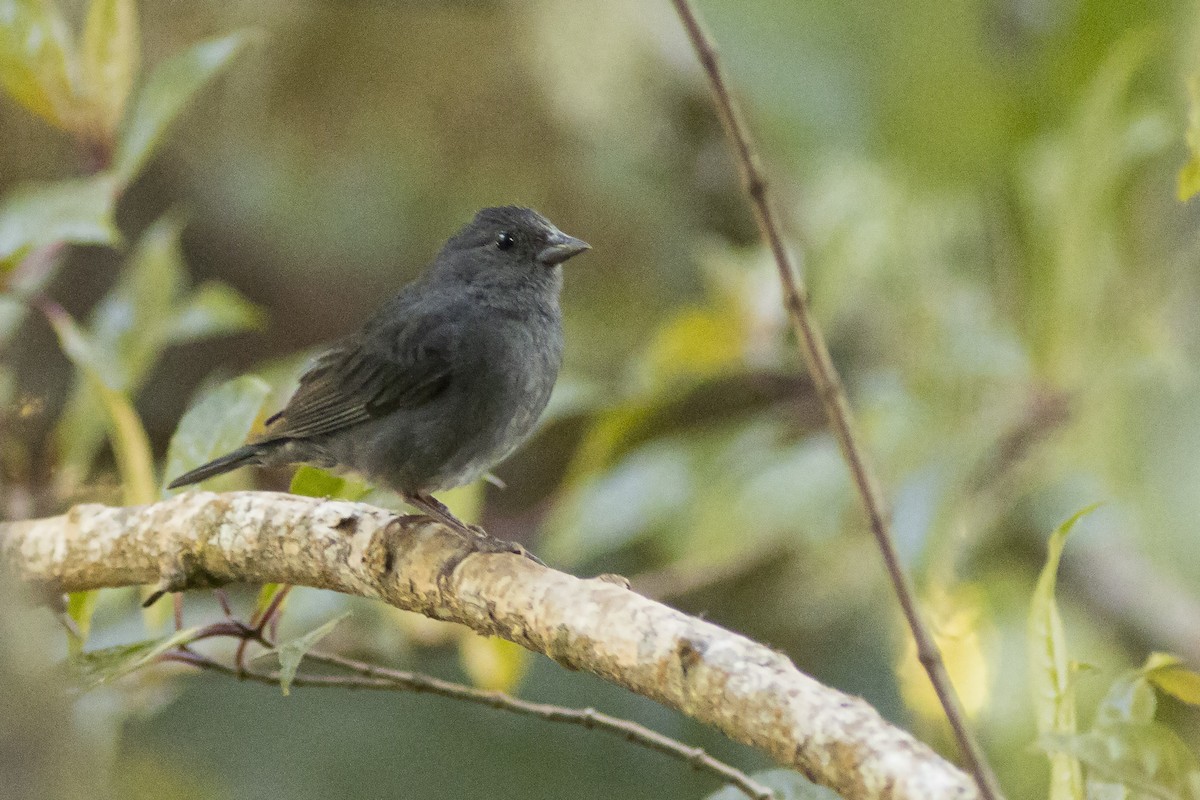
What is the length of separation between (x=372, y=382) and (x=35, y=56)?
860 mm

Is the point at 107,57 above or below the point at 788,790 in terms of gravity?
above

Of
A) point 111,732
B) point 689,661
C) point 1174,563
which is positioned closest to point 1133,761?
point 689,661

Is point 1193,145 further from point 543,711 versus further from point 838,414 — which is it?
point 543,711

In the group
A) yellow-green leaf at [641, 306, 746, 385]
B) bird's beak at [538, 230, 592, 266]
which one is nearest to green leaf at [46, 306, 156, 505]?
bird's beak at [538, 230, 592, 266]

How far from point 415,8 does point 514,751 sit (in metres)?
2.96

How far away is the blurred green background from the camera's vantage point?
2.62 meters

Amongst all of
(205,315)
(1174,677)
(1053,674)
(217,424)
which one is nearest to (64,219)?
(217,424)

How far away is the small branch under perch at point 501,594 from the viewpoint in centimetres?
113

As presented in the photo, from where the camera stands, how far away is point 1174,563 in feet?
10.2

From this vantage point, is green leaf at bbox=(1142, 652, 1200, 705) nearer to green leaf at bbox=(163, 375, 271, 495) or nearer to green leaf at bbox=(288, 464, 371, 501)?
green leaf at bbox=(288, 464, 371, 501)

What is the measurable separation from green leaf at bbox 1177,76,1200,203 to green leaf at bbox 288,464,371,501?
4.59ft

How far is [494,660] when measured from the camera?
252 centimetres

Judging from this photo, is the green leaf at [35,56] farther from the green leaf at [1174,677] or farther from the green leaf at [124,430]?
the green leaf at [1174,677]

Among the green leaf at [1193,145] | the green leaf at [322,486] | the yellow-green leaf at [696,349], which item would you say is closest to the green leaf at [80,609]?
the green leaf at [322,486]
